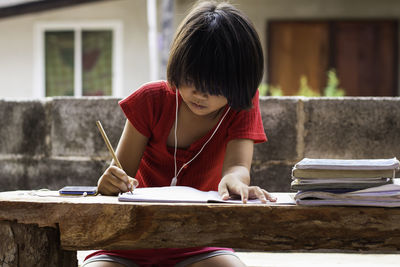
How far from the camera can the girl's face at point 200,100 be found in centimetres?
180

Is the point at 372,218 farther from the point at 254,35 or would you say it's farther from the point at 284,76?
the point at 284,76

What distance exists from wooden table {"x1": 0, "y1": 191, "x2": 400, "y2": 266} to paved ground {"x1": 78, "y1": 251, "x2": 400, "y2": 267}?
3.64 ft

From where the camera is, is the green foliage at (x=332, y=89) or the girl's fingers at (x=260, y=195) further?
the green foliage at (x=332, y=89)

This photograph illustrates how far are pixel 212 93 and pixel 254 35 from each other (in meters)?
0.24

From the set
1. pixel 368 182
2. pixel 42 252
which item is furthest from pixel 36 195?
pixel 368 182

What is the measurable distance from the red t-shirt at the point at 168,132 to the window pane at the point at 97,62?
21.7 feet

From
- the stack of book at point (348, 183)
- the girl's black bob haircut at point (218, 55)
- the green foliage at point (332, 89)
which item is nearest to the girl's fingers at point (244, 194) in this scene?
the stack of book at point (348, 183)

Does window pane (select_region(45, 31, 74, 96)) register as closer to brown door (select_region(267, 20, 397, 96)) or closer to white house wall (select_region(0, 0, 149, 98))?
white house wall (select_region(0, 0, 149, 98))

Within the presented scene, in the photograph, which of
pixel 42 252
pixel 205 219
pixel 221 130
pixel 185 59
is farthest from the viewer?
pixel 221 130

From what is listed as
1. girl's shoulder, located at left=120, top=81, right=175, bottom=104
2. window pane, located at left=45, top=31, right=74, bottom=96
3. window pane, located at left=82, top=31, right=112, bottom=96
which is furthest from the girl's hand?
window pane, located at left=45, top=31, right=74, bottom=96

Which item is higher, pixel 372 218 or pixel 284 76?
pixel 284 76

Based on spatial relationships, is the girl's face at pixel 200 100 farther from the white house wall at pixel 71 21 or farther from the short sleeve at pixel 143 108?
the white house wall at pixel 71 21

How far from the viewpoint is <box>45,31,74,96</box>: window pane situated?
8594mm

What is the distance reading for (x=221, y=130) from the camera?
2.08 metres
